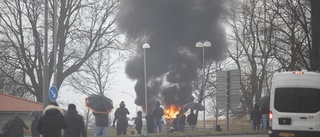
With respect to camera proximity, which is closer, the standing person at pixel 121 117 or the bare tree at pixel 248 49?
the standing person at pixel 121 117

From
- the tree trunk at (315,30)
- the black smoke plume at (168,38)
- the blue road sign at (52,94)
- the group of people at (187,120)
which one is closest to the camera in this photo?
the blue road sign at (52,94)

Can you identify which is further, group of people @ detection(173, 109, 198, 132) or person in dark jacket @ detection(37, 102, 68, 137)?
group of people @ detection(173, 109, 198, 132)

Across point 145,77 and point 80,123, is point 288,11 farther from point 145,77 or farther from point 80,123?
point 80,123

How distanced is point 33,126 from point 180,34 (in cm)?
1601

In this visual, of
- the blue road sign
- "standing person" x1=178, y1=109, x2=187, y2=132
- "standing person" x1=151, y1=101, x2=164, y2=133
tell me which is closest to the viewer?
the blue road sign

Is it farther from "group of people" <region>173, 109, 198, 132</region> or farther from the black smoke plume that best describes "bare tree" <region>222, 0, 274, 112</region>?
"group of people" <region>173, 109, 198, 132</region>

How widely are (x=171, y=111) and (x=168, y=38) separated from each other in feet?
16.3

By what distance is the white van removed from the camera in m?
17.5

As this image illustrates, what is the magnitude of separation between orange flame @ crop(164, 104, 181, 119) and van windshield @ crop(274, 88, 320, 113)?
63.7ft

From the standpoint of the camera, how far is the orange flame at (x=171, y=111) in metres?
37.0

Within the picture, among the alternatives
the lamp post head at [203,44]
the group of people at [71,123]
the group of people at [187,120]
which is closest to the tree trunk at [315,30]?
the group of people at [187,120]

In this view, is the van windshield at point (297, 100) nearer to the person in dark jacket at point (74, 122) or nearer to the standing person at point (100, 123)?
the standing person at point (100, 123)

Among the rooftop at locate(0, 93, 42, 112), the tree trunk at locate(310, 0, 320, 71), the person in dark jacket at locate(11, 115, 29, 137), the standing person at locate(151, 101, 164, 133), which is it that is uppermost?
the tree trunk at locate(310, 0, 320, 71)

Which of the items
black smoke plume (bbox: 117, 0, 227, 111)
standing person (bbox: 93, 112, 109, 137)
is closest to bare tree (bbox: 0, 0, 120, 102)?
black smoke plume (bbox: 117, 0, 227, 111)
